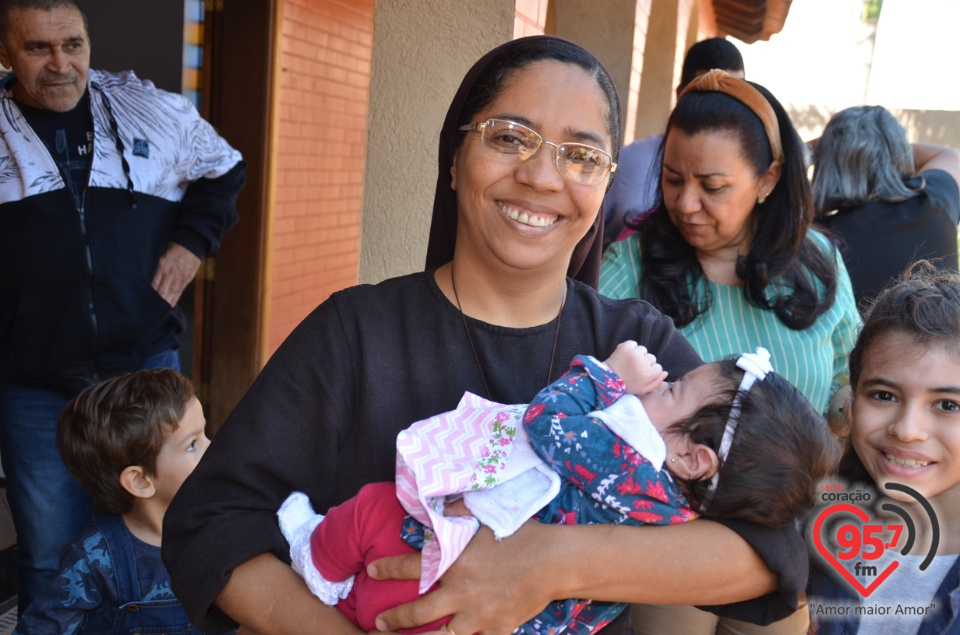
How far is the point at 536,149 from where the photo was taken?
1847 millimetres

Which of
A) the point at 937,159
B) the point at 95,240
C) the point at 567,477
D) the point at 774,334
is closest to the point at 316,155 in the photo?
the point at 95,240

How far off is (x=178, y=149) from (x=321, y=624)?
8.79ft

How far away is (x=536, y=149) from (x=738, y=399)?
0.66 metres

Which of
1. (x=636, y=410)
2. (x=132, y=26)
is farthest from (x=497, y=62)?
(x=132, y=26)

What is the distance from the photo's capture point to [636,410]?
1.79 meters

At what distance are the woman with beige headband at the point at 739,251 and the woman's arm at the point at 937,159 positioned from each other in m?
1.64

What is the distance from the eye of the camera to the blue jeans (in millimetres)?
3404

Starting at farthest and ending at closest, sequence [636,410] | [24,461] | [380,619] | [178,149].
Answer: [178,149] → [24,461] → [636,410] → [380,619]

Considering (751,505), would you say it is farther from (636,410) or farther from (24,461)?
(24,461)

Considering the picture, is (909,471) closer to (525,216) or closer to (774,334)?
(774,334)

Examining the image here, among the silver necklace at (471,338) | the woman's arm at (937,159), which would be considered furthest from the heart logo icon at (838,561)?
the woman's arm at (937,159)

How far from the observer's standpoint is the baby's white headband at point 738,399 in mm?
1711

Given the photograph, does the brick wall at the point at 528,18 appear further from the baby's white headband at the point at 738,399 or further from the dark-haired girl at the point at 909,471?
the baby's white headband at the point at 738,399

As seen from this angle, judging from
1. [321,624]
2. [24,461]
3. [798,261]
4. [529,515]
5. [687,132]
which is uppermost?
[687,132]
